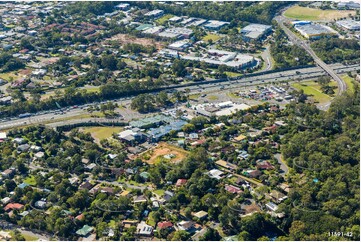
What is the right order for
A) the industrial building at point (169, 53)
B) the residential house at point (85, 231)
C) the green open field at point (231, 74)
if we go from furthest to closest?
the industrial building at point (169, 53)
the green open field at point (231, 74)
the residential house at point (85, 231)

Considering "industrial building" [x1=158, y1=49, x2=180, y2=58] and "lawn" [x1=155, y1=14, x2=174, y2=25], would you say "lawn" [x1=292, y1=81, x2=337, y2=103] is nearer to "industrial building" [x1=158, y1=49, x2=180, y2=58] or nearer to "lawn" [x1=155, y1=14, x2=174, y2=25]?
"industrial building" [x1=158, y1=49, x2=180, y2=58]

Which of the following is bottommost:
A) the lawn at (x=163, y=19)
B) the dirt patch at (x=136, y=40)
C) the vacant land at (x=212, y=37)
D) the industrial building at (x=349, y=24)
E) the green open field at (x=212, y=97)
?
the dirt patch at (x=136, y=40)

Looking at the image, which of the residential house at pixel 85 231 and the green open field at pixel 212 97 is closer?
the residential house at pixel 85 231

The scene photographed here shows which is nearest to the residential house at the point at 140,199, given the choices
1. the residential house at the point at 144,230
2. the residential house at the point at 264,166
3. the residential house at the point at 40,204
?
the residential house at the point at 144,230

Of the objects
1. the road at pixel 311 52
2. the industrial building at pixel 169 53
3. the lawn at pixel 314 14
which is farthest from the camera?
the lawn at pixel 314 14

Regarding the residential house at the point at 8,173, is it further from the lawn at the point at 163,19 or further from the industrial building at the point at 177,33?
the lawn at the point at 163,19

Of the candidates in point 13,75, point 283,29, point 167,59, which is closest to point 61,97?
point 13,75

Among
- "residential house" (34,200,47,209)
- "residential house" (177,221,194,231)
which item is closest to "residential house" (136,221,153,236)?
"residential house" (177,221,194,231)
